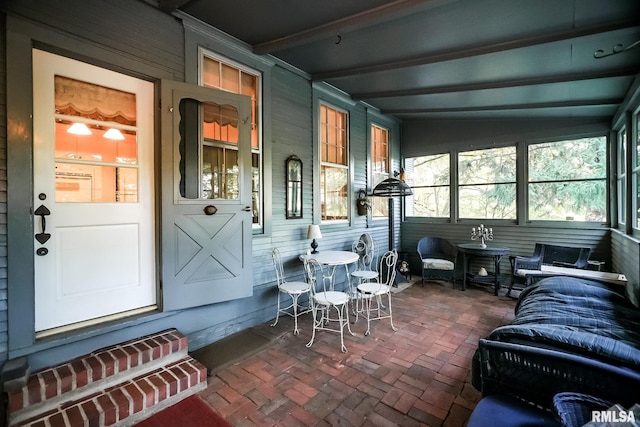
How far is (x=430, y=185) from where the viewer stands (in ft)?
20.3

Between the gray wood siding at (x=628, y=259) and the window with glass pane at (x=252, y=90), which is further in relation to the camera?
the window with glass pane at (x=252, y=90)

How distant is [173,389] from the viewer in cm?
219

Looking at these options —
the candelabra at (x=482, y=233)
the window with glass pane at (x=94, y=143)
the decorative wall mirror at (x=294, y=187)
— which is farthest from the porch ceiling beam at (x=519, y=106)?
the window with glass pane at (x=94, y=143)

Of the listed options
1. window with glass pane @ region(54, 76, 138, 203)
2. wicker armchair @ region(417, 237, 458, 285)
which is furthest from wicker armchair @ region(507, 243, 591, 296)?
window with glass pane @ region(54, 76, 138, 203)

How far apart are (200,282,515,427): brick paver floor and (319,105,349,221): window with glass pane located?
73.5 inches

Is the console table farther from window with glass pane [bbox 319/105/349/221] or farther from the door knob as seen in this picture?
the door knob

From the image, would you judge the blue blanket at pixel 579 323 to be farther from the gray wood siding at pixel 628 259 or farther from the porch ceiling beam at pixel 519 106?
the porch ceiling beam at pixel 519 106

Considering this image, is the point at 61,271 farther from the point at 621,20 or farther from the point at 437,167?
the point at 437,167

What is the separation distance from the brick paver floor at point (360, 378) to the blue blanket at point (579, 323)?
0.73 meters

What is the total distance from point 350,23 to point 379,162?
3377 mm

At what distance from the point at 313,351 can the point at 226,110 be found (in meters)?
2.61

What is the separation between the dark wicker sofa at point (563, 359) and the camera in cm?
135

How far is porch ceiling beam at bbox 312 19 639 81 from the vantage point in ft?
8.22

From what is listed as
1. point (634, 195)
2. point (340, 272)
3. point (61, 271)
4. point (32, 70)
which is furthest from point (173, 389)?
point (634, 195)
